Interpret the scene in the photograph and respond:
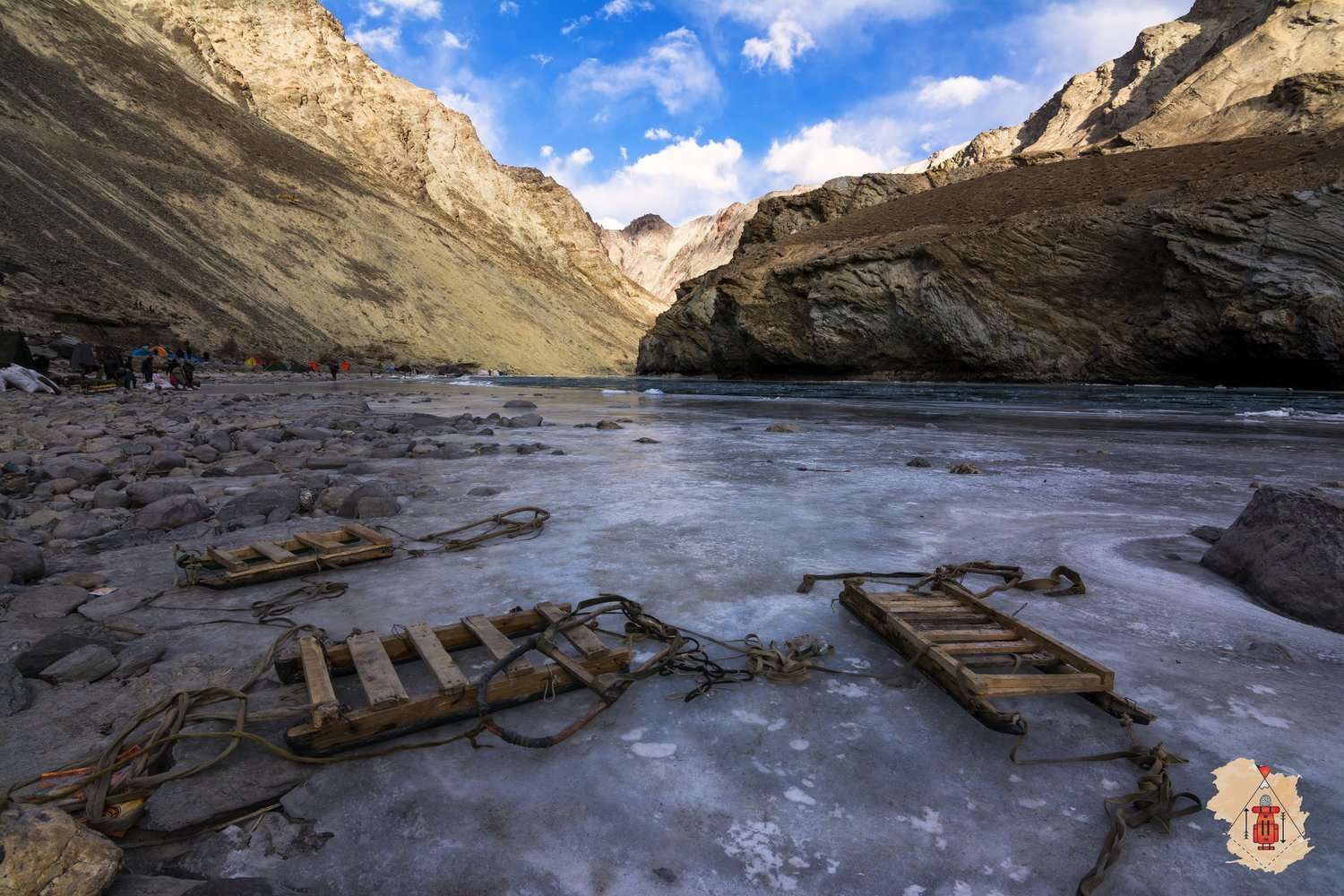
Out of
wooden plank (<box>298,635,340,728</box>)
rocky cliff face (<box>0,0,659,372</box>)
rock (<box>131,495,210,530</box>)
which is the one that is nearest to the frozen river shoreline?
wooden plank (<box>298,635,340,728</box>)

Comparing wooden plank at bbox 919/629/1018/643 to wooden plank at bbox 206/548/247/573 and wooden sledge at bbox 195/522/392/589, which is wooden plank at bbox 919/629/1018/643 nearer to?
wooden sledge at bbox 195/522/392/589

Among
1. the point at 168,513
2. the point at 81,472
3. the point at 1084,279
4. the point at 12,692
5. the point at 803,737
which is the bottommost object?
the point at 803,737

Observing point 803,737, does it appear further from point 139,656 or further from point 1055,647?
point 139,656

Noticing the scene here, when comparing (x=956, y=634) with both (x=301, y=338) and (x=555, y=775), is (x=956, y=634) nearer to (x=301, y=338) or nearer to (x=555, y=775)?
(x=555, y=775)

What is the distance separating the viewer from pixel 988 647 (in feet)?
7.95

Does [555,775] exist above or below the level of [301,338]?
below

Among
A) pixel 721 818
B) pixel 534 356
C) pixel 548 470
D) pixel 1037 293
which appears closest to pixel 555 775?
pixel 721 818

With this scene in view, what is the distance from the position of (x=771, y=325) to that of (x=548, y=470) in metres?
30.8

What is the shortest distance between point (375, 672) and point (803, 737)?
146 cm

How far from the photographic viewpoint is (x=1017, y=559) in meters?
3.82

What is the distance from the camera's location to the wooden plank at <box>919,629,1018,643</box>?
2.48 metres

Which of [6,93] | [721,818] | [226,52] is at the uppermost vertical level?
[226,52]

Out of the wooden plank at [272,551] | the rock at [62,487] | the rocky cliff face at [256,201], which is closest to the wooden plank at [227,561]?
the wooden plank at [272,551]

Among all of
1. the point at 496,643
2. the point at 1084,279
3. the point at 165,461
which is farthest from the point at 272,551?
the point at 1084,279
